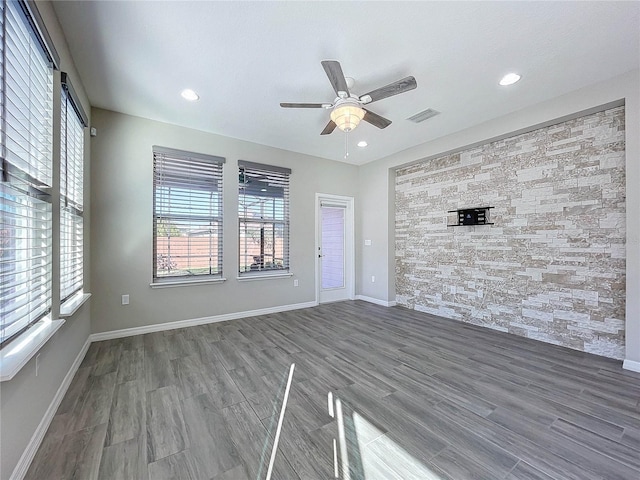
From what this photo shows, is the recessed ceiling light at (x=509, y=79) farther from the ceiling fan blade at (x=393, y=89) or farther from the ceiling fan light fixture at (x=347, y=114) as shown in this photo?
the ceiling fan light fixture at (x=347, y=114)

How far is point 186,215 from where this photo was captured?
383 centimetres

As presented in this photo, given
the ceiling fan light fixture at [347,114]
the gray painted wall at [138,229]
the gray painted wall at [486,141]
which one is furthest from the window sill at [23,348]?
the gray painted wall at [486,141]

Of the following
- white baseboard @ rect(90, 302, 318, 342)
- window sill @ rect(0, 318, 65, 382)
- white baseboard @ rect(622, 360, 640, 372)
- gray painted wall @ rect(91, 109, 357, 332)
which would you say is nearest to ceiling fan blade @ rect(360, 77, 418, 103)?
gray painted wall @ rect(91, 109, 357, 332)

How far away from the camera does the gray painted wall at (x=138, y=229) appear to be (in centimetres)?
328

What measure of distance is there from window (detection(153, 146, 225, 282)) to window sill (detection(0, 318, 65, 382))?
1939 mm

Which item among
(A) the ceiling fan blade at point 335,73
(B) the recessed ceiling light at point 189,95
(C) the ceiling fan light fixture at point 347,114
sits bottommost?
(C) the ceiling fan light fixture at point 347,114

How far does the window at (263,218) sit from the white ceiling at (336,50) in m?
1.23

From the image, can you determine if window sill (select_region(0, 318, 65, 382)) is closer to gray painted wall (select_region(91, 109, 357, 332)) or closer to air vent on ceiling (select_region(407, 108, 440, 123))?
gray painted wall (select_region(91, 109, 357, 332))

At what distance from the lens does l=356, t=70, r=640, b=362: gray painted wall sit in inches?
100

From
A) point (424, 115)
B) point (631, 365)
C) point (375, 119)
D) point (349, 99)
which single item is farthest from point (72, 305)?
point (631, 365)

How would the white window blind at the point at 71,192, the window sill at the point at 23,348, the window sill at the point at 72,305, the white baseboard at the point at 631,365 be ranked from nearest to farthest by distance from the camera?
the window sill at the point at 23,348 → the window sill at the point at 72,305 → the white window blind at the point at 71,192 → the white baseboard at the point at 631,365

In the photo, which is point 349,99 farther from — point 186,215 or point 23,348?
point 23,348

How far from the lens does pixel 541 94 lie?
2.96m

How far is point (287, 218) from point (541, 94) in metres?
3.80
